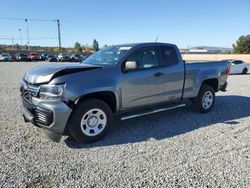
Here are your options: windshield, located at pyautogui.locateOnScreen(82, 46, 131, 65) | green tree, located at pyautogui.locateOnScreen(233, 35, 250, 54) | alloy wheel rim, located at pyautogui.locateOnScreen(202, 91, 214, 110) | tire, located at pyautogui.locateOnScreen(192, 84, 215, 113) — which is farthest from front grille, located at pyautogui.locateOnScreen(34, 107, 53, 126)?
green tree, located at pyautogui.locateOnScreen(233, 35, 250, 54)

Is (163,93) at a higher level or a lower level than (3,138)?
higher

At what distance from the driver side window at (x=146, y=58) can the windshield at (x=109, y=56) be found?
0.75 feet

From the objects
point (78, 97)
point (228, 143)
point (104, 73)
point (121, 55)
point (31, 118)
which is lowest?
point (228, 143)

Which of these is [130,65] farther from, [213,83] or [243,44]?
[243,44]

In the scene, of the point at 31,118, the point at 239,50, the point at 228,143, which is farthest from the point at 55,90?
the point at 239,50

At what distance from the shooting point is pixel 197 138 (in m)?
5.26

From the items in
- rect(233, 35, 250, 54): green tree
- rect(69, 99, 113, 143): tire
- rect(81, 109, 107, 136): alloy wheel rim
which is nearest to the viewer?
rect(69, 99, 113, 143): tire

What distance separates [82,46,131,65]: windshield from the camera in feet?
18.4

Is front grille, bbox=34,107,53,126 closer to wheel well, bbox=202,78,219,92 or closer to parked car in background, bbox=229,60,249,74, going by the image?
wheel well, bbox=202,78,219,92

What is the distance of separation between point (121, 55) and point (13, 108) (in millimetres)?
3974

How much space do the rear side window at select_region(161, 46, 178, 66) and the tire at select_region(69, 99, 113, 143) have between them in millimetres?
2028

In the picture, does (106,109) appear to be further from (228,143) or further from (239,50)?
(239,50)

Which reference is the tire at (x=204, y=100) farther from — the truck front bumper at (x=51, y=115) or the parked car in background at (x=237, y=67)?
the parked car in background at (x=237, y=67)

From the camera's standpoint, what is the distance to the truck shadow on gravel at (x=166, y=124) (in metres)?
5.19
